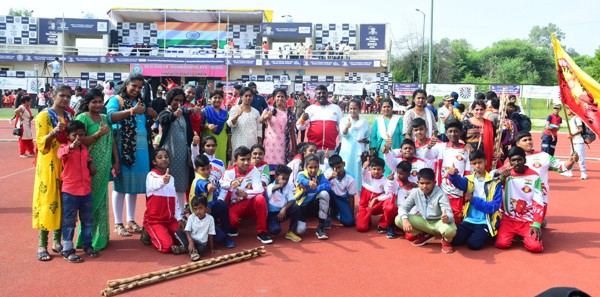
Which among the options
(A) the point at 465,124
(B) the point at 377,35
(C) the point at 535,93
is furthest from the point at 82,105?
(B) the point at 377,35

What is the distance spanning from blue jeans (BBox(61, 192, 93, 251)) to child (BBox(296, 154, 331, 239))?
2267 millimetres

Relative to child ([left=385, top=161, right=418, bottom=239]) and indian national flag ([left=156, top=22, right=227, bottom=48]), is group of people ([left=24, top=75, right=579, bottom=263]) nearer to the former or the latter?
child ([left=385, top=161, right=418, bottom=239])

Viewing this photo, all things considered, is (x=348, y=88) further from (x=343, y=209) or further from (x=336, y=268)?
(x=336, y=268)

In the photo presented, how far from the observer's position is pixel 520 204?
5875mm

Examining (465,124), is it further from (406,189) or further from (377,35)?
(377,35)

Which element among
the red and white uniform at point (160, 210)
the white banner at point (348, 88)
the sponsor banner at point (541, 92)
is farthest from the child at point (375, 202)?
the white banner at point (348, 88)

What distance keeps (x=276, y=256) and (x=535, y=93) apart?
67.6 feet

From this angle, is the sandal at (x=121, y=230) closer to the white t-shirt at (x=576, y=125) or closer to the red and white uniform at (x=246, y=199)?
the red and white uniform at (x=246, y=199)

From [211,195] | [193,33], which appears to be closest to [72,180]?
[211,195]

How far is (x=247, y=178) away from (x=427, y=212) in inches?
79.3

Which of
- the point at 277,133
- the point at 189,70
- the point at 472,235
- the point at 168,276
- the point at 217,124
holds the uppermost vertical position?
the point at 189,70

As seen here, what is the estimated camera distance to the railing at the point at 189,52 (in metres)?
37.0

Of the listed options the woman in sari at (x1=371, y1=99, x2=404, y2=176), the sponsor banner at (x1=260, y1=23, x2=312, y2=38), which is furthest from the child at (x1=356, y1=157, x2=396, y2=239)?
the sponsor banner at (x1=260, y1=23, x2=312, y2=38)

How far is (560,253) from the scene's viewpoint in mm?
5543
